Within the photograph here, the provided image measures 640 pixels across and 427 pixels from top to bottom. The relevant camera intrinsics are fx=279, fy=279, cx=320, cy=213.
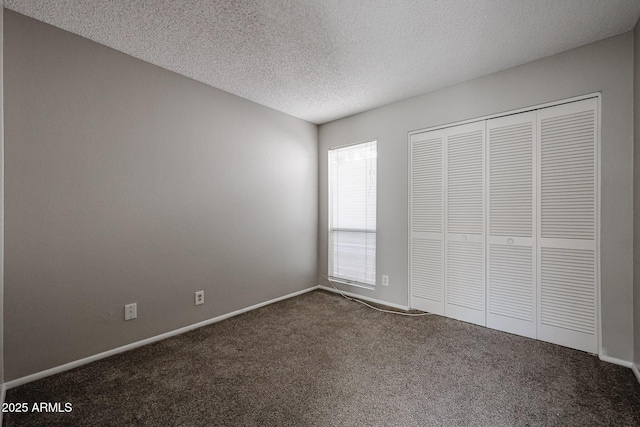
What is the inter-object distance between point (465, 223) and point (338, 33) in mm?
2057

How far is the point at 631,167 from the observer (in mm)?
1972

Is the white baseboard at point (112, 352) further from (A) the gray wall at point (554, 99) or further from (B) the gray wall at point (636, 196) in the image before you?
(B) the gray wall at point (636, 196)

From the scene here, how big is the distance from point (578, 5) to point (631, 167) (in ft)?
3.81

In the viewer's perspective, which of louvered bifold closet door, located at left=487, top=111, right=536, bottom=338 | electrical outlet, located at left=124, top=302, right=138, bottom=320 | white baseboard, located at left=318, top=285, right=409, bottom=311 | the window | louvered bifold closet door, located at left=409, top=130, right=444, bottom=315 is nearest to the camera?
electrical outlet, located at left=124, top=302, right=138, bottom=320

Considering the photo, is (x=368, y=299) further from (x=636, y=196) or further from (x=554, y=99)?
(x=554, y=99)

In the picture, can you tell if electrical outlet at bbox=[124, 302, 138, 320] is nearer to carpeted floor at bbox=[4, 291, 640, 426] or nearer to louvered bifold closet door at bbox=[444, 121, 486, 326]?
carpeted floor at bbox=[4, 291, 640, 426]

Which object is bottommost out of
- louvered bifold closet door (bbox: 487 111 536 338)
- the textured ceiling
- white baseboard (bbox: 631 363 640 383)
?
white baseboard (bbox: 631 363 640 383)

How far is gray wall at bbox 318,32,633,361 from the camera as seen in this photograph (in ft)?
6.53

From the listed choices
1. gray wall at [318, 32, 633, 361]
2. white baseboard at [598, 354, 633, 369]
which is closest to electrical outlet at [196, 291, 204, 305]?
gray wall at [318, 32, 633, 361]

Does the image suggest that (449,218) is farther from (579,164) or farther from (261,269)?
(261,269)

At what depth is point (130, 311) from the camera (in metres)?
2.26

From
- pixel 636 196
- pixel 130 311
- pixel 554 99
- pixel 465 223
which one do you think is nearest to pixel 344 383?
pixel 130 311

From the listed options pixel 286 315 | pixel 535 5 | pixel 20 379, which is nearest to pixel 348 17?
pixel 535 5

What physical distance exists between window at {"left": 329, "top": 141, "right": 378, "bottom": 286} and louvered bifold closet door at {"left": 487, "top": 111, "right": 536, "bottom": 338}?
1.26m
